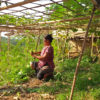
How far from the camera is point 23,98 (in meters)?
3.42

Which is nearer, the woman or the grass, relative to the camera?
the grass

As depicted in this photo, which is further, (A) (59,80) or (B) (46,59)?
(A) (59,80)

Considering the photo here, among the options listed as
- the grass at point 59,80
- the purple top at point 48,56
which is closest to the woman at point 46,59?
the purple top at point 48,56

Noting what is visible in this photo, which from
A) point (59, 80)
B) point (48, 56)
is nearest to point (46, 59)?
point (48, 56)

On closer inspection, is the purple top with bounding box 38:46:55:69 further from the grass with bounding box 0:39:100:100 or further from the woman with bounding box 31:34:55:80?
the grass with bounding box 0:39:100:100

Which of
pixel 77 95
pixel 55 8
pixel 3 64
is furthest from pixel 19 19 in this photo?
pixel 77 95

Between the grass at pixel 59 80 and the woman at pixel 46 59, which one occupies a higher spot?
the woman at pixel 46 59

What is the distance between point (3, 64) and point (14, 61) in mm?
631

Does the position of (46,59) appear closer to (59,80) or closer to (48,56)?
(48,56)

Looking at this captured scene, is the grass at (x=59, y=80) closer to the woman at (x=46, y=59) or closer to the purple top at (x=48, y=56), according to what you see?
the woman at (x=46, y=59)

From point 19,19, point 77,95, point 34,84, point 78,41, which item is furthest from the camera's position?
point 78,41

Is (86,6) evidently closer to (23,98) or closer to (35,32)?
(23,98)

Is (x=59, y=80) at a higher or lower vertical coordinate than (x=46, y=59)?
lower

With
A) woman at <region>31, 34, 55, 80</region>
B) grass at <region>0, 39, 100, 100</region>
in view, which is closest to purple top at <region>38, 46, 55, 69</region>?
woman at <region>31, 34, 55, 80</region>
